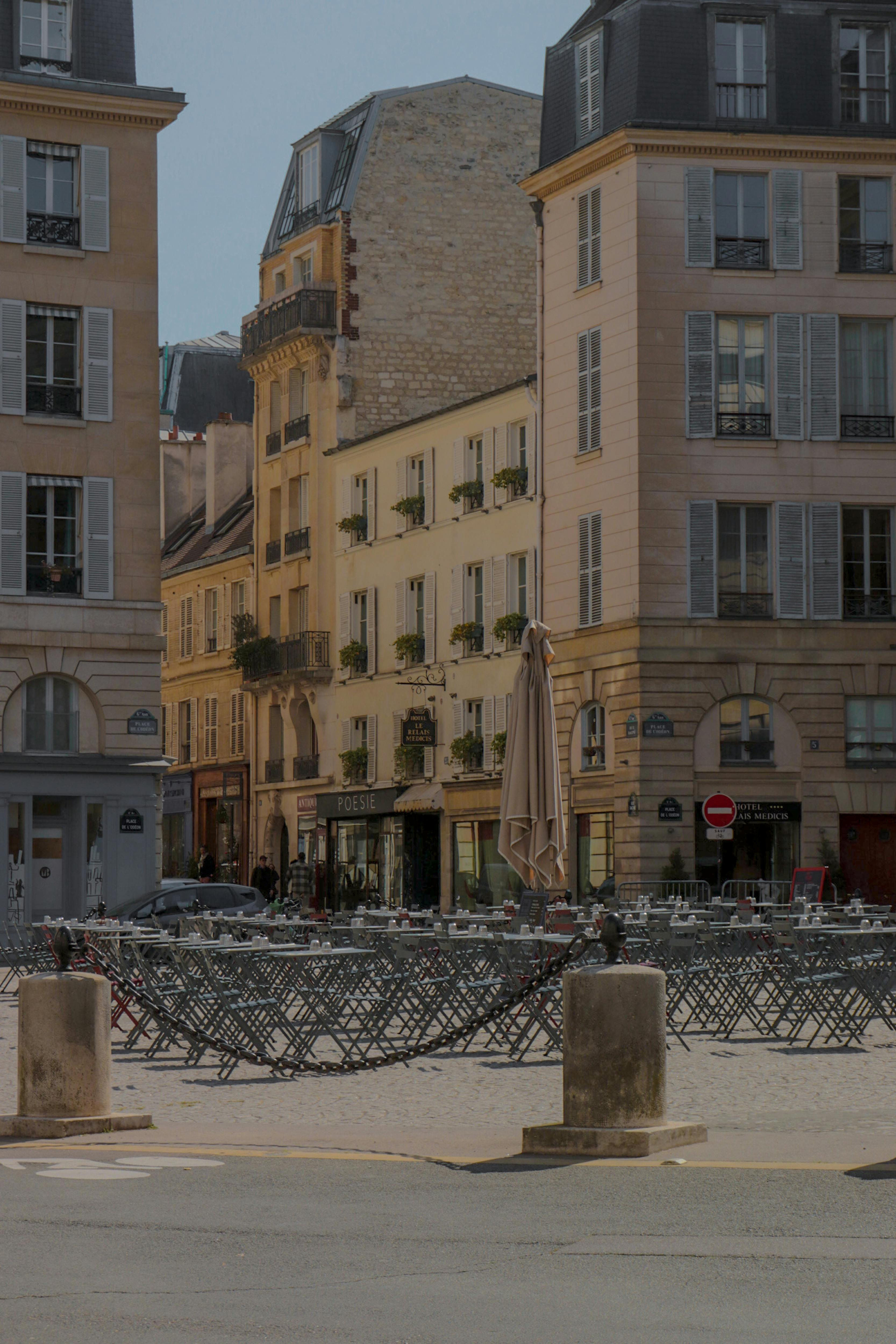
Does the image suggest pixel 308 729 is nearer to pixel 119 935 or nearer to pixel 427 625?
pixel 427 625

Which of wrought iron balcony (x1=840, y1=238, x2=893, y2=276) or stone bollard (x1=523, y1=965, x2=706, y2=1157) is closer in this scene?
stone bollard (x1=523, y1=965, x2=706, y2=1157)

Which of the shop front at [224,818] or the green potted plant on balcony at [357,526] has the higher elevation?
the green potted plant on balcony at [357,526]

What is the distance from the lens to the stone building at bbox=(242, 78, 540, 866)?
177 feet

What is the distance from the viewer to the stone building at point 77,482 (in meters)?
37.0

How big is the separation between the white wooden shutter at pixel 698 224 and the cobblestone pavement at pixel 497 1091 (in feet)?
79.3

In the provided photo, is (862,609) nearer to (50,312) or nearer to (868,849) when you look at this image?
(868,849)

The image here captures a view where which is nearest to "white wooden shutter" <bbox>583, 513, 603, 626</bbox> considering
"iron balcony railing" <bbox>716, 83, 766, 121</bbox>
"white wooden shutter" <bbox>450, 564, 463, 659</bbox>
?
"white wooden shutter" <bbox>450, 564, 463, 659</bbox>

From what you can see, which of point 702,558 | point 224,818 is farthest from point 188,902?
point 224,818

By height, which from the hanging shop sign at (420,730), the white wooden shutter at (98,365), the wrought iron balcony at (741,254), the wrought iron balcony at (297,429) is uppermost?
the wrought iron balcony at (741,254)

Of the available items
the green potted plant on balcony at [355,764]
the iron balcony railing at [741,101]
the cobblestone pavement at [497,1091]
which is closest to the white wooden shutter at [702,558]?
the iron balcony railing at [741,101]

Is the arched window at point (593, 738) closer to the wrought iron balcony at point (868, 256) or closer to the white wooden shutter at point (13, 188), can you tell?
the wrought iron balcony at point (868, 256)

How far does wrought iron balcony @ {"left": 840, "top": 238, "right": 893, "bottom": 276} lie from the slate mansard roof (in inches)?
76.7

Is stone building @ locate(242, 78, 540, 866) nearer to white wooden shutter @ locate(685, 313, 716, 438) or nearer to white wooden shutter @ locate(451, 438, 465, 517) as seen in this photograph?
white wooden shutter @ locate(451, 438, 465, 517)

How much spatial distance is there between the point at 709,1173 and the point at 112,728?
→ 27862 mm
